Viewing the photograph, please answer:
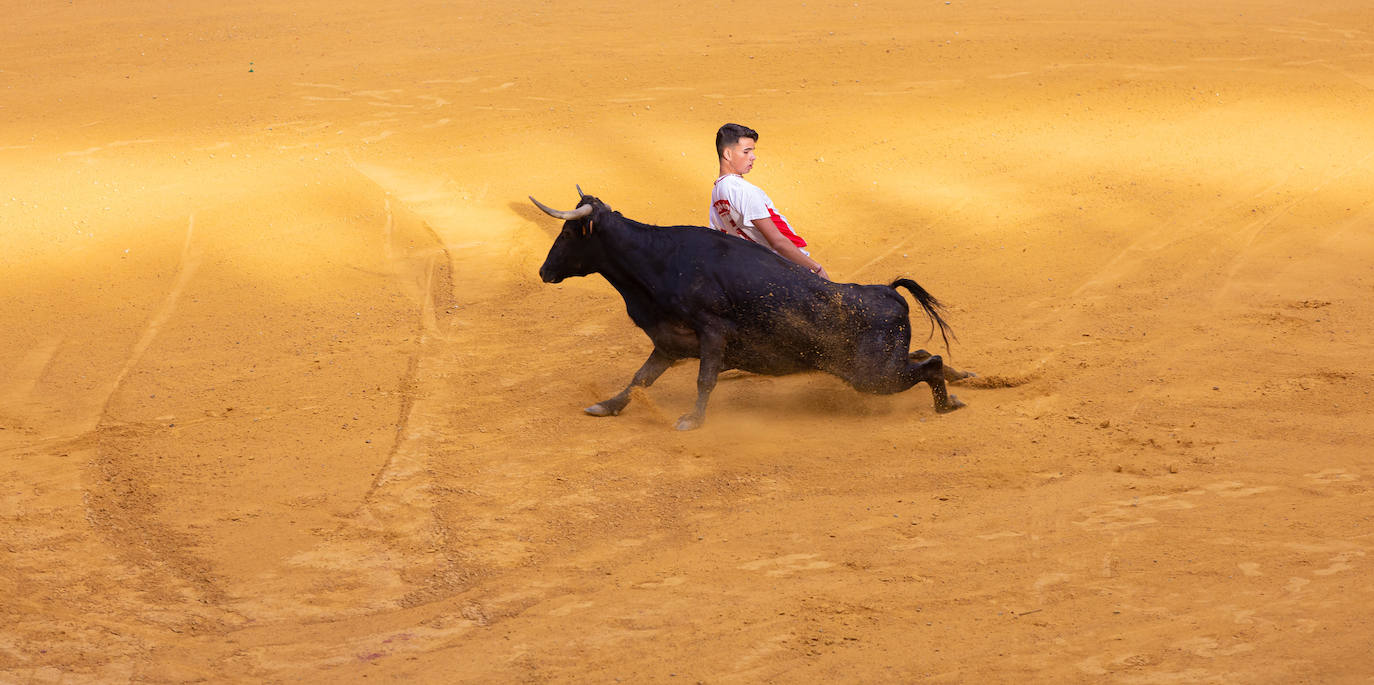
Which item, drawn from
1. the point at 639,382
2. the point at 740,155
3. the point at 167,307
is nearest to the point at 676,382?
the point at 639,382

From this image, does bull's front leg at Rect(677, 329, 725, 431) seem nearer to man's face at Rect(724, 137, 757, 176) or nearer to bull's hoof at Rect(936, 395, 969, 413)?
man's face at Rect(724, 137, 757, 176)

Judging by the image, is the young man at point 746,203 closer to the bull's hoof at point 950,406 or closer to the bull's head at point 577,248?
the bull's head at point 577,248

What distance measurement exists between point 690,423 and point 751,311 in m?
0.77

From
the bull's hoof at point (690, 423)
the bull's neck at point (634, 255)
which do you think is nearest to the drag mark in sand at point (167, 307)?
the bull's neck at point (634, 255)

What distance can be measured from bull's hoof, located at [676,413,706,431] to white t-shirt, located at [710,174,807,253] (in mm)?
1183

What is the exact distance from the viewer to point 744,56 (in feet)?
59.1

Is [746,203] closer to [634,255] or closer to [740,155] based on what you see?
[740,155]

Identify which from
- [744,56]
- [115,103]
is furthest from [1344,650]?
[115,103]

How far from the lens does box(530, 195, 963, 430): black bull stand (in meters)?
7.86

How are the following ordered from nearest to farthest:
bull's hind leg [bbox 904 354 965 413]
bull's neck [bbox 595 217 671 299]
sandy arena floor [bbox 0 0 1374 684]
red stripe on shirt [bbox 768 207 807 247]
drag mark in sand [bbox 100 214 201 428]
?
sandy arena floor [bbox 0 0 1374 684], bull's hind leg [bbox 904 354 965 413], bull's neck [bbox 595 217 671 299], red stripe on shirt [bbox 768 207 807 247], drag mark in sand [bbox 100 214 201 428]

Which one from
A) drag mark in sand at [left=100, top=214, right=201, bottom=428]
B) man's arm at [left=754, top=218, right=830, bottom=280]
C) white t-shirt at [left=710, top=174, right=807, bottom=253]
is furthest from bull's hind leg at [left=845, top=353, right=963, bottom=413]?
drag mark in sand at [left=100, top=214, right=201, bottom=428]

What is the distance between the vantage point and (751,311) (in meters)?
7.88

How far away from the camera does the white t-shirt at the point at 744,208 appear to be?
320 inches

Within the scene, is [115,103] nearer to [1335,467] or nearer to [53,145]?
[53,145]
